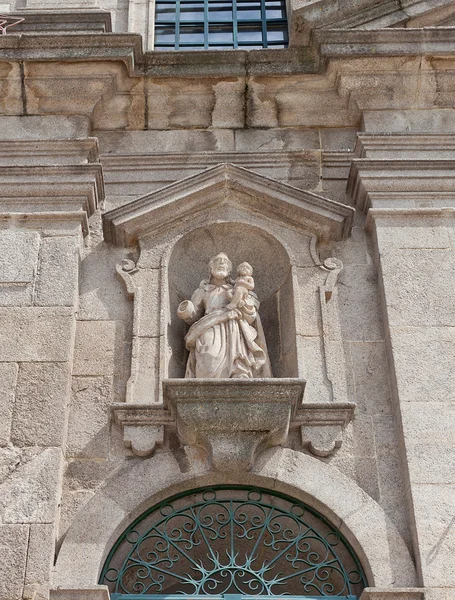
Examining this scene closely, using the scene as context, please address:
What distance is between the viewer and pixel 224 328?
345 inches

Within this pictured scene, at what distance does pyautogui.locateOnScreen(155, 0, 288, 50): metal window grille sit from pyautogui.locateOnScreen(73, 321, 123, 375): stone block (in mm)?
4393

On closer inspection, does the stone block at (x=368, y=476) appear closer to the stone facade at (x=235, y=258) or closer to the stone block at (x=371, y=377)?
the stone facade at (x=235, y=258)

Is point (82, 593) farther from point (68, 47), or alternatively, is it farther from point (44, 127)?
point (68, 47)

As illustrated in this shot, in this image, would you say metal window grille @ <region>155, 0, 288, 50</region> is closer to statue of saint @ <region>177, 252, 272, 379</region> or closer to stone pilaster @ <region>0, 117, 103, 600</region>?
stone pilaster @ <region>0, 117, 103, 600</region>

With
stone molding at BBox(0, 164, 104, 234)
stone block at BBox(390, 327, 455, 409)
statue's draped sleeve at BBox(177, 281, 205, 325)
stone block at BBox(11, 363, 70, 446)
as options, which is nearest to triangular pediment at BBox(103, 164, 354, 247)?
stone molding at BBox(0, 164, 104, 234)

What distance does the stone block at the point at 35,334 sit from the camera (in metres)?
8.59

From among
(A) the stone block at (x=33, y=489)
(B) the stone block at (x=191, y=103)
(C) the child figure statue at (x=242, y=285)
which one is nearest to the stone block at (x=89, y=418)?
(A) the stone block at (x=33, y=489)

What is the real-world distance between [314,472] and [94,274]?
8.59 ft

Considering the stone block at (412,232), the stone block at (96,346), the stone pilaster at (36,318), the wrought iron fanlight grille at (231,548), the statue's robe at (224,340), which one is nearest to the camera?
the stone pilaster at (36,318)

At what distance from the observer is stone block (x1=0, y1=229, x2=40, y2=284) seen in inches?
358

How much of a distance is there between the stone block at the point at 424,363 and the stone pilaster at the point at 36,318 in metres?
2.52

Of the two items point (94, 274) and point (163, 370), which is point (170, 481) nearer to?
point (163, 370)

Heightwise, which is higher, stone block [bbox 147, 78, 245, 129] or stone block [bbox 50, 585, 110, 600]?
stone block [bbox 147, 78, 245, 129]

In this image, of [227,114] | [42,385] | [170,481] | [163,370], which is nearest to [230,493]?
[170,481]
